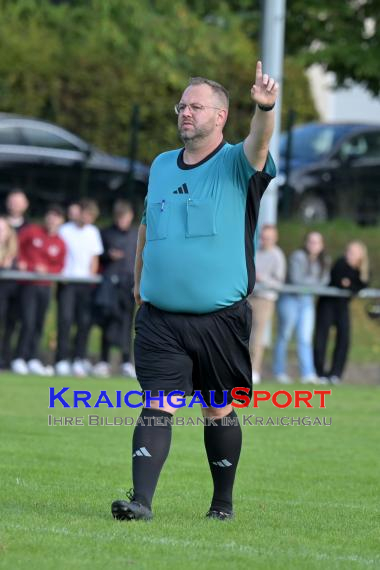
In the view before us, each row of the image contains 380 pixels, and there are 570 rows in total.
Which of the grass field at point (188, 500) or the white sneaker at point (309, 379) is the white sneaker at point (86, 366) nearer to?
the white sneaker at point (309, 379)

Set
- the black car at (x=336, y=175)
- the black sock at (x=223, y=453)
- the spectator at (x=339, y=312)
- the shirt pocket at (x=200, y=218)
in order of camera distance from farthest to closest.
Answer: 1. the black car at (x=336, y=175)
2. the spectator at (x=339, y=312)
3. the black sock at (x=223, y=453)
4. the shirt pocket at (x=200, y=218)

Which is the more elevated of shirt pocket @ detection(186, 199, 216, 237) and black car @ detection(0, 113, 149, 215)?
black car @ detection(0, 113, 149, 215)

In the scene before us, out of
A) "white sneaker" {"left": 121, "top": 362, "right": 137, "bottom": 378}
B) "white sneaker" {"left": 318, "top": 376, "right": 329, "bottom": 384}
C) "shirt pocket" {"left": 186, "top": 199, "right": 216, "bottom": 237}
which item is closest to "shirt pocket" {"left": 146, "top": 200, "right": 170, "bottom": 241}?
"shirt pocket" {"left": 186, "top": 199, "right": 216, "bottom": 237}

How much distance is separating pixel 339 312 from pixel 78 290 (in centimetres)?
383

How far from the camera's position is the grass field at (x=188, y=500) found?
21.1 feet

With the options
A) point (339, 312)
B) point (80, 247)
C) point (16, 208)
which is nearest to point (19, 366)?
point (80, 247)

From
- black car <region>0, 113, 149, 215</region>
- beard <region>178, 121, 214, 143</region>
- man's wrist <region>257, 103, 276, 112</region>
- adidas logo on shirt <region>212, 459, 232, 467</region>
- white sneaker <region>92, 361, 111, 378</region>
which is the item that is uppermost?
black car <region>0, 113, 149, 215</region>

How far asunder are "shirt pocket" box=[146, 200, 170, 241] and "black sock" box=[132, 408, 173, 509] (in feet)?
3.09

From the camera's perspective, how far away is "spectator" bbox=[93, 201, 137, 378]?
18547 mm

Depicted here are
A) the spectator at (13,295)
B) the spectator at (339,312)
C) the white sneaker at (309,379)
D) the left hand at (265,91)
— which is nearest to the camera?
the left hand at (265,91)

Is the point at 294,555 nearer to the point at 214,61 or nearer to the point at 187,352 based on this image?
the point at 187,352

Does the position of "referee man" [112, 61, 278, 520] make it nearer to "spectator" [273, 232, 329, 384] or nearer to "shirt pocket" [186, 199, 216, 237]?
"shirt pocket" [186, 199, 216, 237]

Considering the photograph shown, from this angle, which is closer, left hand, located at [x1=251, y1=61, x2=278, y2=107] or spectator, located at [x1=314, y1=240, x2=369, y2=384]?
left hand, located at [x1=251, y1=61, x2=278, y2=107]

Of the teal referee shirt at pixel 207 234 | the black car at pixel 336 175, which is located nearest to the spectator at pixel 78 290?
the black car at pixel 336 175
